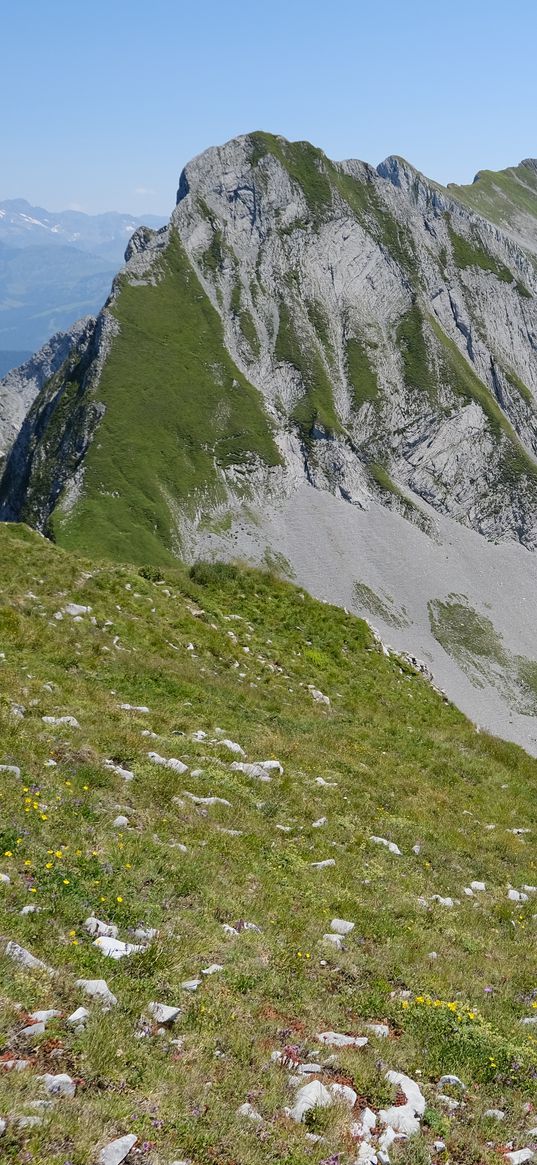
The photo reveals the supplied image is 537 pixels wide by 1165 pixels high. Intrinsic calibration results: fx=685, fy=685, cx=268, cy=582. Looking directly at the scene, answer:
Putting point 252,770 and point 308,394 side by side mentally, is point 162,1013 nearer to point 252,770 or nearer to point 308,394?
point 252,770

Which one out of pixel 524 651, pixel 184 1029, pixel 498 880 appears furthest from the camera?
pixel 524 651

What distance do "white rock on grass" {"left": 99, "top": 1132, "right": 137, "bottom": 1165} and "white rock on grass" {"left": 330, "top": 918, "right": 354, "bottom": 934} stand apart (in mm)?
6145

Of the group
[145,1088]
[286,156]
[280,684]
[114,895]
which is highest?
[286,156]

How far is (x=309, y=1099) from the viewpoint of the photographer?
287 inches

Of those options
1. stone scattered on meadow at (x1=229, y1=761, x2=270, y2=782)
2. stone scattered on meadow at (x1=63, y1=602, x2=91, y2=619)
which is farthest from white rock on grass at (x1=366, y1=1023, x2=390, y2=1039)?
stone scattered on meadow at (x1=63, y1=602, x2=91, y2=619)

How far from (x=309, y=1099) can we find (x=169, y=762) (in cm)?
897

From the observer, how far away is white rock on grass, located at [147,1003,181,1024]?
7.92m

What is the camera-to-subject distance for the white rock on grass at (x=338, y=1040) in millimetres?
8461

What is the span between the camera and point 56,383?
15800 centimetres

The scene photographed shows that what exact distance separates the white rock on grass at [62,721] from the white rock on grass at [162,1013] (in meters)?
8.52

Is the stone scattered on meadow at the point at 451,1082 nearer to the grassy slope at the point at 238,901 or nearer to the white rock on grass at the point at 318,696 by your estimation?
the grassy slope at the point at 238,901

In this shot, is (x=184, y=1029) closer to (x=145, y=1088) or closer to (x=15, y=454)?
(x=145, y=1088)

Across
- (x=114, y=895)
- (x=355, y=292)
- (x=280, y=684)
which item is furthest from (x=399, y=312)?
(x=114, y=895)

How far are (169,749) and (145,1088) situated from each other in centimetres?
1007
